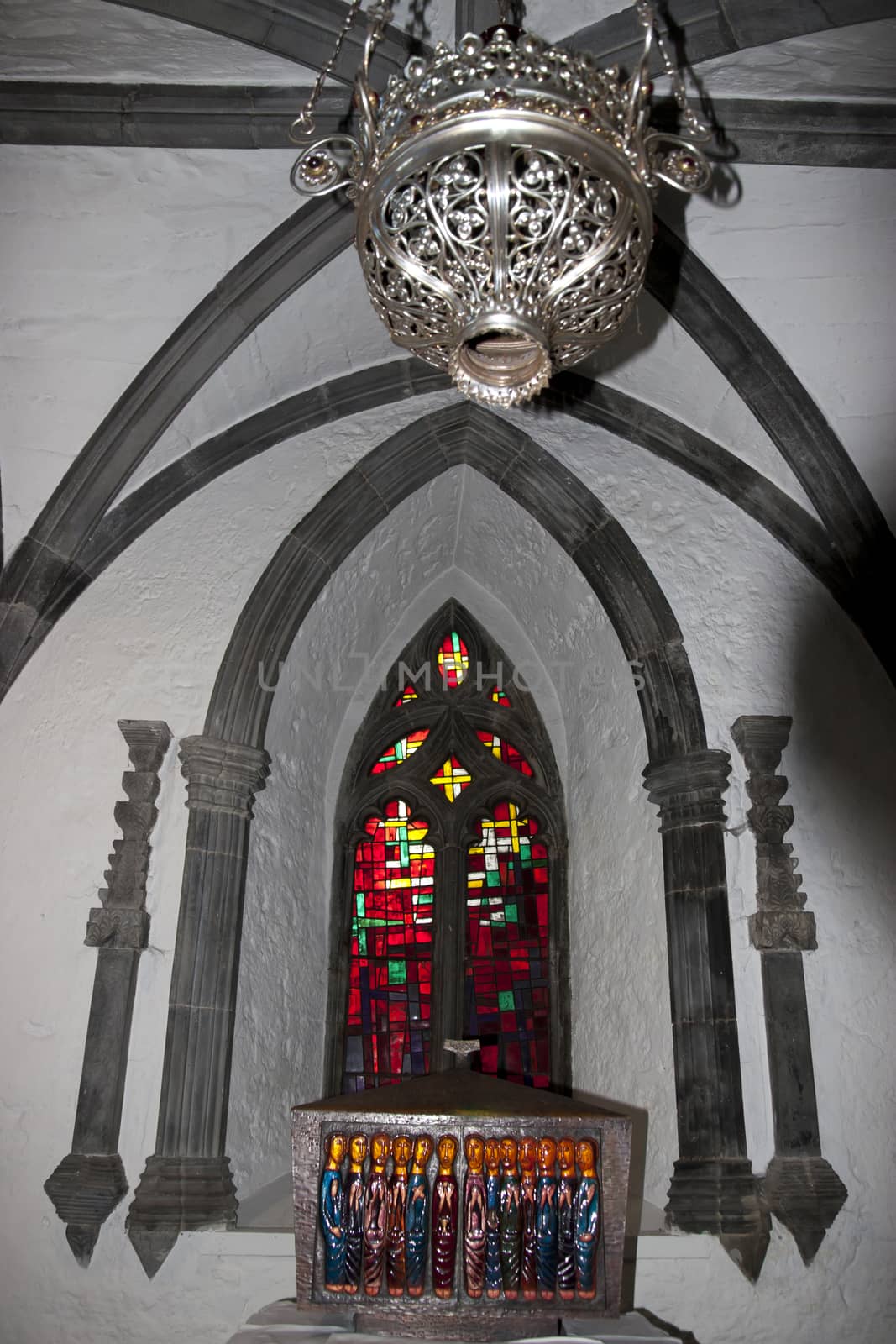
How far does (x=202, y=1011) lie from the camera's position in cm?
572

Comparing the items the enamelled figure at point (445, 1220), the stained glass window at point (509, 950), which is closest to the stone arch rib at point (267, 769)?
the stained glass window at point (509, 950)

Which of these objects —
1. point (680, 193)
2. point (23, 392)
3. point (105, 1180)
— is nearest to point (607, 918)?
point (105, 1180)

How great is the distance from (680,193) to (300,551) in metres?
2.81

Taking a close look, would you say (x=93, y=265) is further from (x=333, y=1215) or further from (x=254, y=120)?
(x=333, y=1215)

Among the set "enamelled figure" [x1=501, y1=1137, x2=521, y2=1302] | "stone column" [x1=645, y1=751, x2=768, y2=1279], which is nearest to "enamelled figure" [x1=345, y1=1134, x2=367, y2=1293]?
"enamelled figure" [x1=501, y1=1137, x2=521, y2=1302]

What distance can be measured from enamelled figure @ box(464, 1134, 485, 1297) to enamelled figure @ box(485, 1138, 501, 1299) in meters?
0.02

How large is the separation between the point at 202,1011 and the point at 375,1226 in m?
2.03

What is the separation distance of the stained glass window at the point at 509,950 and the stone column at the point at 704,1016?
4.81ft

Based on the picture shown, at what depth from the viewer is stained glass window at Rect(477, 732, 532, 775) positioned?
309 inches

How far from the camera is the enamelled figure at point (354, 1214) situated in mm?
3926

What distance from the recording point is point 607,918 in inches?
264

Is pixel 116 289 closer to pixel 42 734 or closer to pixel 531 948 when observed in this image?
pixel 42 734

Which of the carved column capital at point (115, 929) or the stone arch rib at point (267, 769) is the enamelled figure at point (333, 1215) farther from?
the carved column capital at point (115, 929)

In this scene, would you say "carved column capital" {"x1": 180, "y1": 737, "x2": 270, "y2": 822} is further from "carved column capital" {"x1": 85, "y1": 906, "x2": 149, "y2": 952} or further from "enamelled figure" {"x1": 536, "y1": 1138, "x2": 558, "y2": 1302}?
"enamelled figure" {"x1": 536, "y1": 1138, "x2": 558, "y2": 1302}
